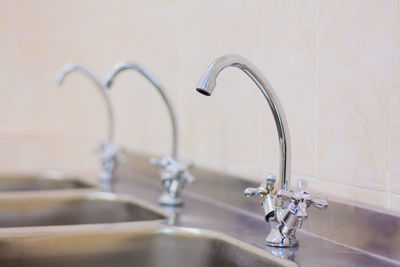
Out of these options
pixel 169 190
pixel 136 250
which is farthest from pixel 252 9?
pixel 136 250

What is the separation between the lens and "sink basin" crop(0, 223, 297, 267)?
102cm

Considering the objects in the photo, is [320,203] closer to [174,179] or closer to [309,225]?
[309,225]

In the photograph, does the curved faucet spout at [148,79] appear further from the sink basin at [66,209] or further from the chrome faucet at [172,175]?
the sink basin at [66,209]

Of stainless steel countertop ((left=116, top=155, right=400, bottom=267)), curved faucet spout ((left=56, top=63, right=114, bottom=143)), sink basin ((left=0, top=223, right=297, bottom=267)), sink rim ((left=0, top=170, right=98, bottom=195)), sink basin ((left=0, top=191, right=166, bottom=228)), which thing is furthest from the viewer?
sink rim ((left=0, top=170, right=98, bottom=195))

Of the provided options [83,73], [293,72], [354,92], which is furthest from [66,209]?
[354,92]

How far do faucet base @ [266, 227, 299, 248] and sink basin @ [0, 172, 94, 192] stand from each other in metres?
0.94

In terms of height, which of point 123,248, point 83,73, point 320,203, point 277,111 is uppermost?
point 83,73

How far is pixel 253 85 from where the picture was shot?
1218mm

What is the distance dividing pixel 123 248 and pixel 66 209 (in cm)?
42

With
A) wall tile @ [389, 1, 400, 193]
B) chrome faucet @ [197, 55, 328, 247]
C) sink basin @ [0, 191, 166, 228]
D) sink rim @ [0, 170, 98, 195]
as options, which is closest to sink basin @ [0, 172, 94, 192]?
sink rim @ [0, 170, 98, 195]

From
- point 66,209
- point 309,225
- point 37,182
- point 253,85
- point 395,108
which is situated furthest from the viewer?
point 37,182

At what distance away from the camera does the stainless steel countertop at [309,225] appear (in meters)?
0.85

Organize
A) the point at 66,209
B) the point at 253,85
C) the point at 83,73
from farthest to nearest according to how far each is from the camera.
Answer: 1. the point at 83,73
2. the point at 66,209
3. the point at 253,85

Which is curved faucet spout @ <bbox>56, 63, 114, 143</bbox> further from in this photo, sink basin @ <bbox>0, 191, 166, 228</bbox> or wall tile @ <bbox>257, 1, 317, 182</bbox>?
wall tile @ <bbox>257, 1, 317, 182</bbox>
